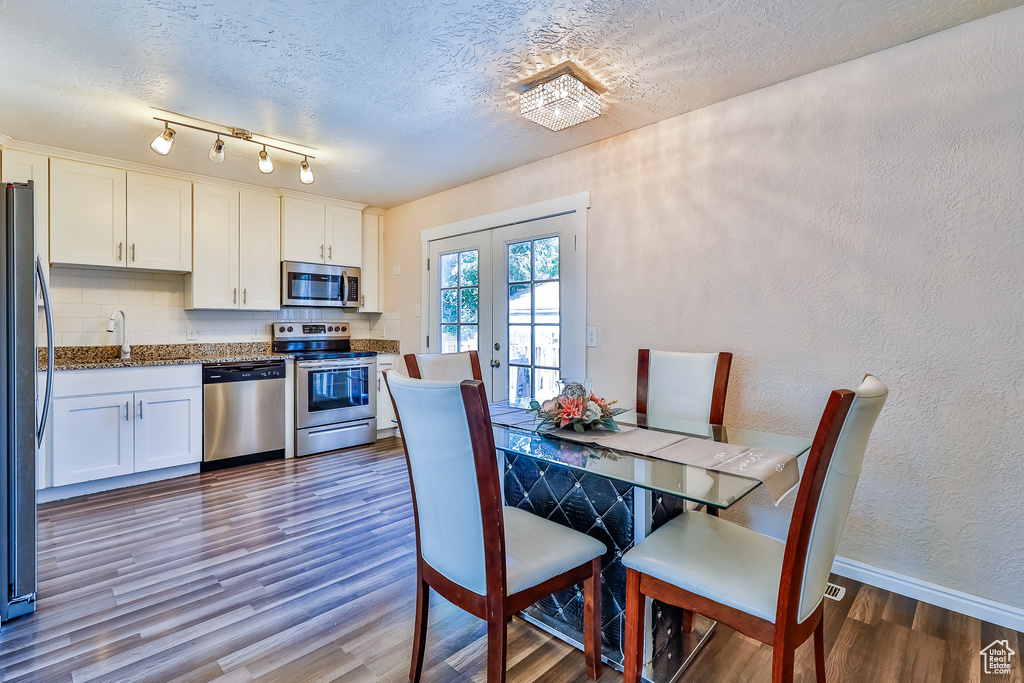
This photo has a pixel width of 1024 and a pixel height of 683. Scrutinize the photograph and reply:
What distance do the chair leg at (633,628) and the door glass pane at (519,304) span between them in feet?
7.52

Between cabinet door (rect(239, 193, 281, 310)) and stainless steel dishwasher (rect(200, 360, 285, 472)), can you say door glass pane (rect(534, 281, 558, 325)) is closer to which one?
stainless steel dishwasher (rect(200, 360, 285, 472))

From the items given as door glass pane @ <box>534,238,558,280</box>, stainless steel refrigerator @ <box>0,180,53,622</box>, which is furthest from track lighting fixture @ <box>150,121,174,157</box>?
door glass pane @ <box>534,238,558,280</box>

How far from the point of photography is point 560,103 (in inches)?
95.3

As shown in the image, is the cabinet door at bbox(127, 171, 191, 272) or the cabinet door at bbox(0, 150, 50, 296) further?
the cabinet door at bbox(127, 171, 191, 272)

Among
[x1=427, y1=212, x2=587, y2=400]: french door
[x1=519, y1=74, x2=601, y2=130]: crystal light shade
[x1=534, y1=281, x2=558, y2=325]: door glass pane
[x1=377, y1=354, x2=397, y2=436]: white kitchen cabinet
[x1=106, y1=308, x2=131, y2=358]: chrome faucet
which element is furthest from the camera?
[x1=377, y1=354, x2=397, y2=436]: white kitchen cabinet

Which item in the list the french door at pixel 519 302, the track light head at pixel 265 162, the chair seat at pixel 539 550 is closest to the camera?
the chair seat at pixel 539 550

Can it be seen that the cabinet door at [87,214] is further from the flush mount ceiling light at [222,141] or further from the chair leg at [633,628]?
the chair leg at [633,628]

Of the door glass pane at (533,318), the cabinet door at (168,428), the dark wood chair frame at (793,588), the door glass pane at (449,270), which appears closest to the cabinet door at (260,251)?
the cabinet door at (168,428)

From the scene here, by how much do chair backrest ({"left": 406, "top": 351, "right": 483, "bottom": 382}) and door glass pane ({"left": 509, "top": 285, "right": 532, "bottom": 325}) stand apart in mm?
1114

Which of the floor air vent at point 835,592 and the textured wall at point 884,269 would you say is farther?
the floor air vent at point 835,592

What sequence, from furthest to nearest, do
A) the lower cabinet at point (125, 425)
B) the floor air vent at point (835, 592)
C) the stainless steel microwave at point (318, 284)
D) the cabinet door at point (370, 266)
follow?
1. the cabinet door at point (370, 266)
2. the stainless steel microwave at point (318, 284)
3. the lower cabinet at point (125, 425)
4. the floor air vent at point (835, 592)

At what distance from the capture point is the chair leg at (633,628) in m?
1.43

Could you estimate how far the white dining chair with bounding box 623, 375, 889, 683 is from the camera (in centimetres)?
110

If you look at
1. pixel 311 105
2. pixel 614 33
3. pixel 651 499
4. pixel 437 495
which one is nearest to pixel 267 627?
pixel 437 495
